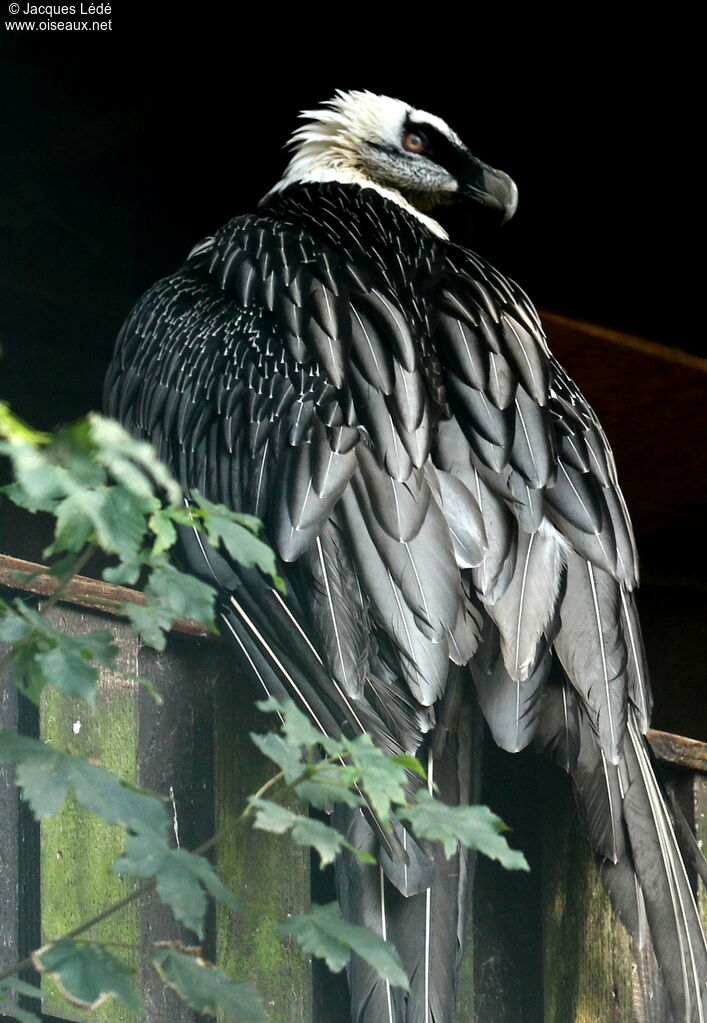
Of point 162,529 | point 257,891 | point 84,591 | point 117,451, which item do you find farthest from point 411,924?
point 117,451

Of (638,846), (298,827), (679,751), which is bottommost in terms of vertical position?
(638,846)

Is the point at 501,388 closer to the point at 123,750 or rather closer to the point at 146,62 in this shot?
the point at 123,750

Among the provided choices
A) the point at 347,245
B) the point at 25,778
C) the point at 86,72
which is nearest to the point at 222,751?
the point at 25,778

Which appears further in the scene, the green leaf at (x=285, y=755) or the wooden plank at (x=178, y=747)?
the wooden plank at (x=178, y=747)

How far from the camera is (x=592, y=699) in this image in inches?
77.4

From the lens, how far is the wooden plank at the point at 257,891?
174 cm

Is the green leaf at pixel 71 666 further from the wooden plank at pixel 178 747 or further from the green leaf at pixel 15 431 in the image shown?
the wooden plank at pixel 178 747

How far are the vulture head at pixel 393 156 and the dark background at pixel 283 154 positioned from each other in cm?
63

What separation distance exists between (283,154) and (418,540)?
8.87ft

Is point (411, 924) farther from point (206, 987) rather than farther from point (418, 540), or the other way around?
point (206, 987)

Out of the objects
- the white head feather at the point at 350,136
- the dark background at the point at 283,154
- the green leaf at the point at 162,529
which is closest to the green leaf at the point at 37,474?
the green leaf at the point at 162,529

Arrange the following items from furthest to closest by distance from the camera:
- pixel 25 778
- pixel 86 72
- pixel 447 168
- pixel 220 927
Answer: pixel 86 72 < pixel 447 168 < pixel 220 927 < pixel 25 778

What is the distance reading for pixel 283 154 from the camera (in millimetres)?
4418

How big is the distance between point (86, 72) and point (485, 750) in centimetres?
252
